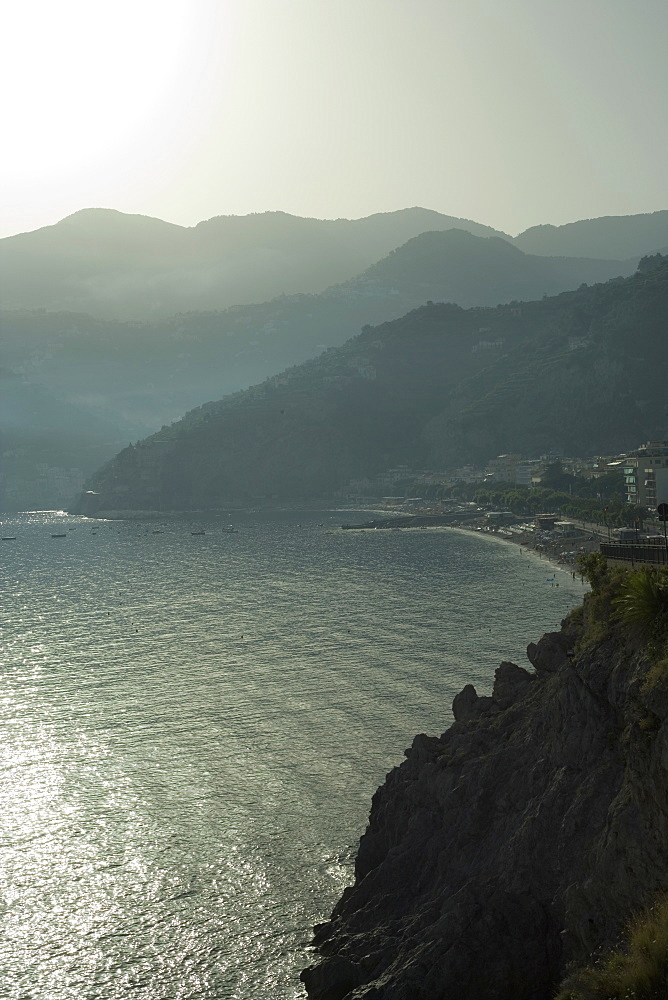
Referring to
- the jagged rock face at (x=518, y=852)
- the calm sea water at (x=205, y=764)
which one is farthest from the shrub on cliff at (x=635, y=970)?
the calm sea water at (x=205, y=764)

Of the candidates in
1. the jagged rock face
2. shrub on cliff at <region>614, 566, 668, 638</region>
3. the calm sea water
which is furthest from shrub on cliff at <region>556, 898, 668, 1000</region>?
the calm sea water

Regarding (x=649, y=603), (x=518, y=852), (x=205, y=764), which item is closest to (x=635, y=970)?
(x=518, y=852)

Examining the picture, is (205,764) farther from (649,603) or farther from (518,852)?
(649,603)

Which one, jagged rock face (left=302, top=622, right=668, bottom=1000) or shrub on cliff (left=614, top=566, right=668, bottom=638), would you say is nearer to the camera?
jagged rock face (left=302, top=622, right=668, bottom=1000)

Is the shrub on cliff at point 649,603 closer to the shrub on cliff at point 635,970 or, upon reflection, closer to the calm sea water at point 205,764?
the shrub on cliff at point 635,970

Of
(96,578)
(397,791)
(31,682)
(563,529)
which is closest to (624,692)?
(397,791)

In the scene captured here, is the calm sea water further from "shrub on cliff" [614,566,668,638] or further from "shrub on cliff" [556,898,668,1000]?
"shrub on cliff" [614,566,668,638]
